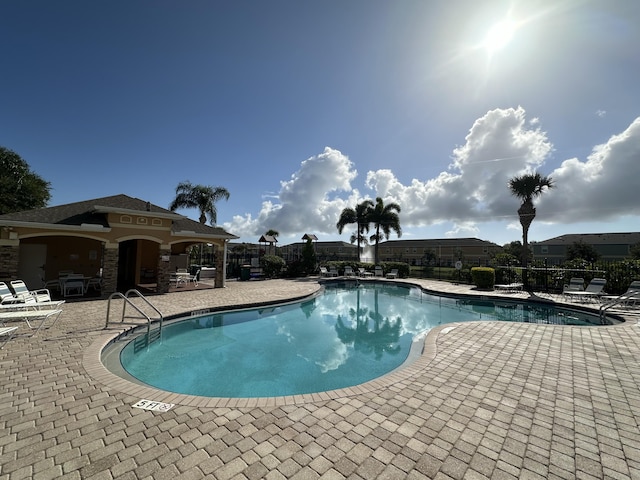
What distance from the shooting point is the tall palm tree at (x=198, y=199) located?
79.7 ft

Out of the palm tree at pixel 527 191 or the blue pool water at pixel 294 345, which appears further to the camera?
the palm tree at pixel 527 191

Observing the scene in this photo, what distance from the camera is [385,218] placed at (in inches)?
1077

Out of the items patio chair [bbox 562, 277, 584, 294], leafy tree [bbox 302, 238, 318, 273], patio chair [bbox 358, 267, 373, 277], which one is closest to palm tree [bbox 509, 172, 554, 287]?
patio chair [bbox 562, 277, 584, 294]

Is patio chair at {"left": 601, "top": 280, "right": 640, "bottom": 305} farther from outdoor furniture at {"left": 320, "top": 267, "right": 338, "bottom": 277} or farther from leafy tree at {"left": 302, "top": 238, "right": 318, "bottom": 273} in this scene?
leafy tree at {"left": 302, "top": 238, "right": 318, "bottom": 273}

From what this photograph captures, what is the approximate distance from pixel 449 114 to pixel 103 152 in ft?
59.6

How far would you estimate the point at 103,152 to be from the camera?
47.1 ft

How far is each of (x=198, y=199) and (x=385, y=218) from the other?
61.1ft

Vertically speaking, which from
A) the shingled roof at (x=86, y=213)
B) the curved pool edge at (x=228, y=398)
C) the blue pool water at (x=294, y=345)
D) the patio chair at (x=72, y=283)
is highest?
the shingled roof at (x=86, y=213)

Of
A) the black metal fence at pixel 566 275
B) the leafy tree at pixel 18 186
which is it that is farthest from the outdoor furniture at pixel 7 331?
the leafy tree at pixel 18 186

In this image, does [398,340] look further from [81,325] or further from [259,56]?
[259,56]

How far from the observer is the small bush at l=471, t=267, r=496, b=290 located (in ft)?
53.3

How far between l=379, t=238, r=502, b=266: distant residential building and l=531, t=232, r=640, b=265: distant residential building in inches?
401

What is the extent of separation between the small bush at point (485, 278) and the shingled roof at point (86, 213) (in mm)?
15781

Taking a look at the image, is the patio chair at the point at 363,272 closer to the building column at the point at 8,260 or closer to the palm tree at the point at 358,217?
the palm tree at the point at 358,217
